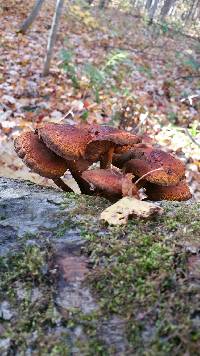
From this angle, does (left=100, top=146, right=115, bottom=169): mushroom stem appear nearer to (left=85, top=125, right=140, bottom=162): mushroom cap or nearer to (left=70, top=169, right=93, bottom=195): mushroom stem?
(left=85, top=125, right=140, bottom=162): mushroom cap

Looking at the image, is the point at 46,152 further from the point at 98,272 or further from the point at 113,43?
the point at 113,43

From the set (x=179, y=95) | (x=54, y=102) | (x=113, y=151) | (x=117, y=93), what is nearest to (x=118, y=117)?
(x=54, y=102)

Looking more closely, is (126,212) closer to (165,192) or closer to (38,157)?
(165,192)

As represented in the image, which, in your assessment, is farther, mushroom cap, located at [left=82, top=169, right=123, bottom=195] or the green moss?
mushroom cap, located at [left=82, top=169, right=123, bottom=195]

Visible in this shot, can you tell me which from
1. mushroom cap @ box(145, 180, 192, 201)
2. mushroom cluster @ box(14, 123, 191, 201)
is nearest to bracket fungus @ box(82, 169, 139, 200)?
mushroom cluster @ box(14, 123, 191, 201)

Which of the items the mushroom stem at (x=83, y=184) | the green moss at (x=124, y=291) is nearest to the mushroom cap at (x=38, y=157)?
the mushroom stem at (x=83, y=184)

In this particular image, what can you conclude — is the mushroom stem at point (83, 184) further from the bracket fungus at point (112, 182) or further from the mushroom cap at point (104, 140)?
the bracket fungus at point (112, 182)
